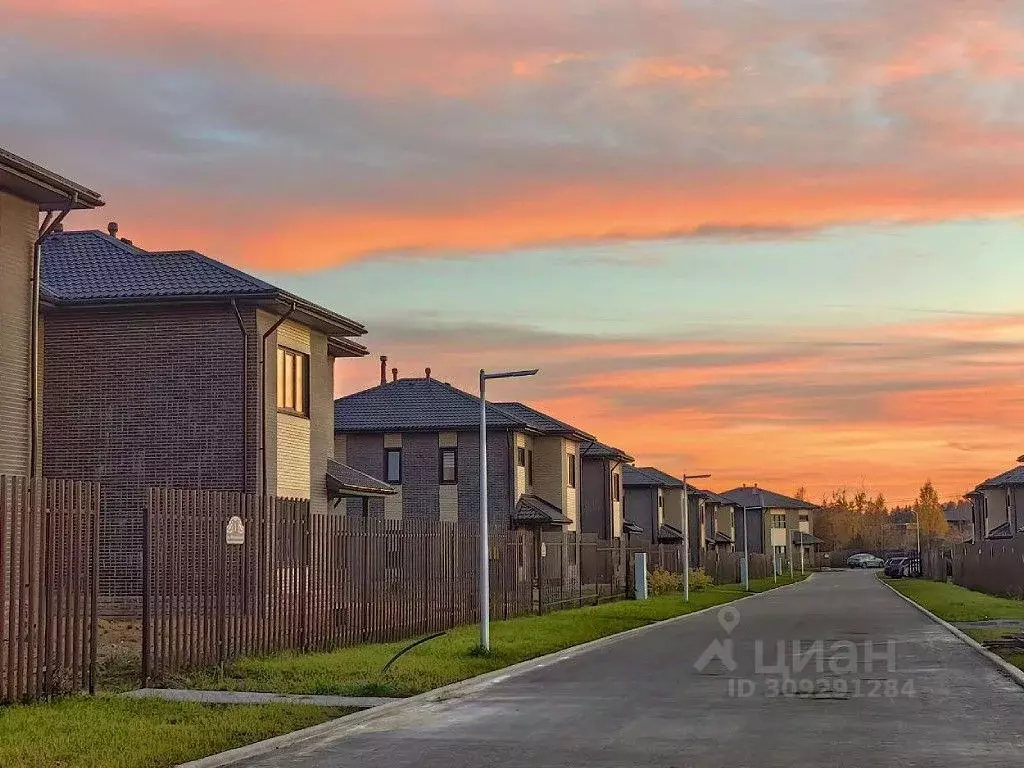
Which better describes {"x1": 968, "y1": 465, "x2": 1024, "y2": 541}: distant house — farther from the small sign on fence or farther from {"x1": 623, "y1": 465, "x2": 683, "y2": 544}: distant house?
the small sign on fence

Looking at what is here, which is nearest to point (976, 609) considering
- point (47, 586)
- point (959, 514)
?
point (47, 586)

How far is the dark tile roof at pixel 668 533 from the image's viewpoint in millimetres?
88469

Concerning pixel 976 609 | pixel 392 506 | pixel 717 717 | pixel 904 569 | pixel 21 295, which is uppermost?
pixel 21 295

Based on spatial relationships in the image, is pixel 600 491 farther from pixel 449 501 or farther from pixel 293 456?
pixel 293 456

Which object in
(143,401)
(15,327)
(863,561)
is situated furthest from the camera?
(863,561)

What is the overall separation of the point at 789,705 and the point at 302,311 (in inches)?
724

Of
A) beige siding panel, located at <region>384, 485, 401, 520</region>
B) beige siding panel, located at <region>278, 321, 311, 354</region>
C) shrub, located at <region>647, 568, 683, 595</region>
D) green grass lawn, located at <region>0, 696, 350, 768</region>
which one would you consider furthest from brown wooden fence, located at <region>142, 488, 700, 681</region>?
shrub, located at <region>647, 568, 683, 595</region>

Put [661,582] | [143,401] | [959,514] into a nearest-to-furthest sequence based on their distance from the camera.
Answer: [143,401] → [661,582] → [959,514]

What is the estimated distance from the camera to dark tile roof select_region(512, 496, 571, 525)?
5341 centimetres

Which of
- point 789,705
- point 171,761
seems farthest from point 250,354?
point 171,761

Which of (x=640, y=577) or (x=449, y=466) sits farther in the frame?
(x=449, y=466)

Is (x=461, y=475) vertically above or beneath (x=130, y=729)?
above

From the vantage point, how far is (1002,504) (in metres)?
87.6

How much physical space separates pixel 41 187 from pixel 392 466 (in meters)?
34.0
